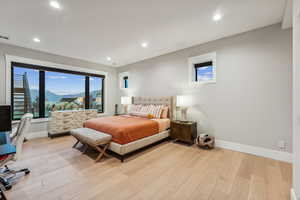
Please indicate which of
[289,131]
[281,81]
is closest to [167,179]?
[289,131]

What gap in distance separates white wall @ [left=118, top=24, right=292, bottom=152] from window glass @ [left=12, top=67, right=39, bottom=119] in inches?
185

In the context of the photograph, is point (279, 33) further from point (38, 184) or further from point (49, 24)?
point (38, 184)

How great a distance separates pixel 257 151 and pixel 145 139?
2432 millimetres

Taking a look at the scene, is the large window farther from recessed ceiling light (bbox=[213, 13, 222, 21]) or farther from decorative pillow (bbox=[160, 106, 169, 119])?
recessed ceiling light (bbox=[213, 13, 222, 21])

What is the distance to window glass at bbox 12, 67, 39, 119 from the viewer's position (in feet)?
12.4

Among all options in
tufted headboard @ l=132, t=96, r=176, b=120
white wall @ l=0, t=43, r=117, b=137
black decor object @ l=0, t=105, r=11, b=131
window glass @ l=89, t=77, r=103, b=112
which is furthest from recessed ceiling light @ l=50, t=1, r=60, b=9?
window glass @ l=89, t=77, r=103, b=112

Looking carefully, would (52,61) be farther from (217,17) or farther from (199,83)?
(217,17)

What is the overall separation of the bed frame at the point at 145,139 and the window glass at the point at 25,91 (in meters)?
3.23

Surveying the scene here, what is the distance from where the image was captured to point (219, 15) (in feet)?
7.66

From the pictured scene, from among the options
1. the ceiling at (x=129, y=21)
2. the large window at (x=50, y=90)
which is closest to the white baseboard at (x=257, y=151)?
the ceiling at (x=129, y=21)

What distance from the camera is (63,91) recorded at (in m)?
4.77

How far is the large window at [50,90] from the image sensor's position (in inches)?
151

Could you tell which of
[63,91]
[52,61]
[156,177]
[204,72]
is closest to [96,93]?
[63,91]

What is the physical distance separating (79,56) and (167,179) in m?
4.70
